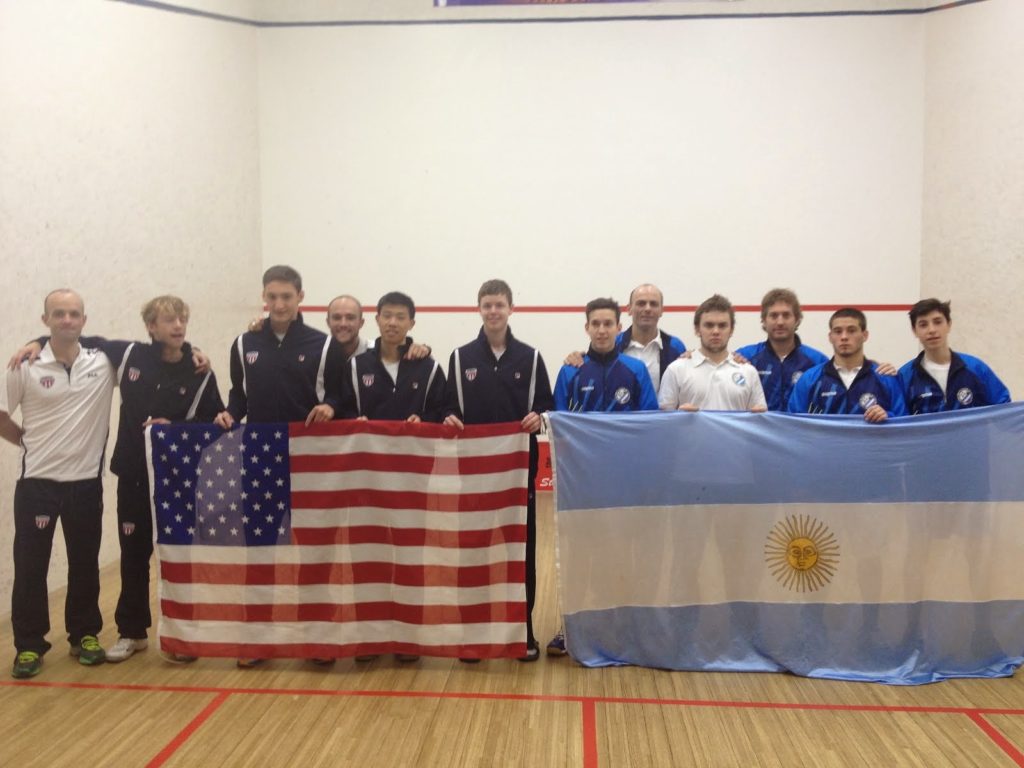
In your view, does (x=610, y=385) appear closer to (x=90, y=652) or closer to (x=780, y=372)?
(x=780, y=372)

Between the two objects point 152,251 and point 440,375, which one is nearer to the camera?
point 440,375

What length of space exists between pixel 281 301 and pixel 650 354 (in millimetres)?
1934

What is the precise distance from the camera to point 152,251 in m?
5.93

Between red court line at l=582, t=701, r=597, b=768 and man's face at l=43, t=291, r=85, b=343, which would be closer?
red court line at l=582, t=701, r=597, b=768

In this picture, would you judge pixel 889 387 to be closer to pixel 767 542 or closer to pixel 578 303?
pixel 767 542

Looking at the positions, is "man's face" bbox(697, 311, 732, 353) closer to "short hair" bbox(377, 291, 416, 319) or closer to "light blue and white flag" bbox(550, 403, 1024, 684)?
"light blue and white flag" bbox(550, 403, 1024, 684)

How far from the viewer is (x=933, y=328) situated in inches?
149

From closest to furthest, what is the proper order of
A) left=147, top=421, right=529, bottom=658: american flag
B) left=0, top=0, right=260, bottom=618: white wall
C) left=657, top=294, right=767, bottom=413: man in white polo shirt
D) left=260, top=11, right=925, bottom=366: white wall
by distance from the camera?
1. left=147, top=421, right=529, bottom=658: american flag
2. left=657, top=294, right=767, bottom=413: man in white polo shirt
3. left=0, top=0, right=260, bottom=618: white wall
4. left=260, top=11, right=925, bottom=366: white wall

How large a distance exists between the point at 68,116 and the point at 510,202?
143 inches

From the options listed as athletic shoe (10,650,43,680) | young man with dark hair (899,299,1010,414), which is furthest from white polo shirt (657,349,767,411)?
athletic shoe (10,650,43,680)

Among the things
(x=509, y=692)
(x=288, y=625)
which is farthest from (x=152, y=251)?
(x=509, y=692)

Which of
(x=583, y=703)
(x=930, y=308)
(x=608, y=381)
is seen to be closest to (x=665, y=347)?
(x=608, y=381)

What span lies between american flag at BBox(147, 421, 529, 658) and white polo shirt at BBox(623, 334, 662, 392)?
3.46ft

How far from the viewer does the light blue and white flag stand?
3602 mm
